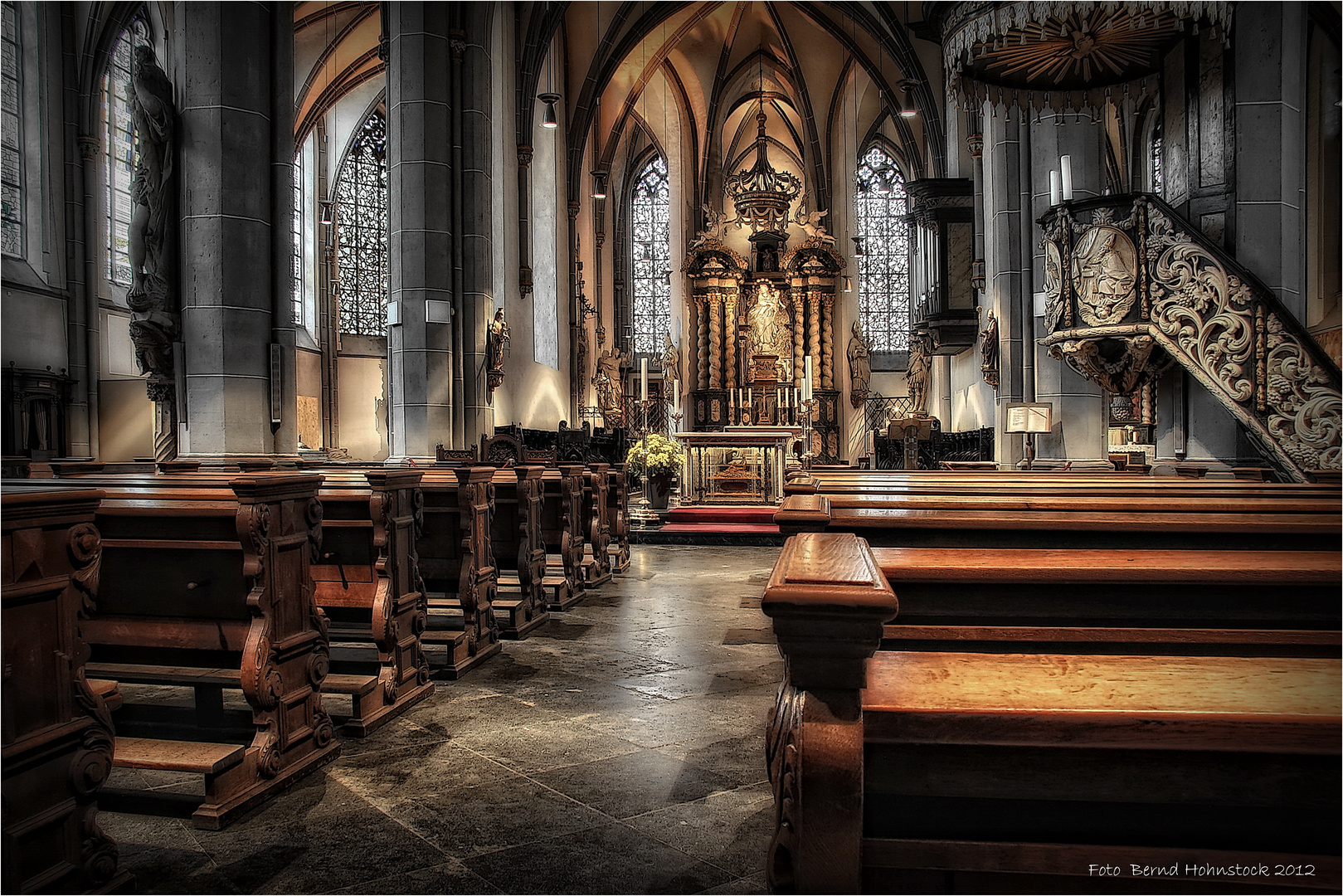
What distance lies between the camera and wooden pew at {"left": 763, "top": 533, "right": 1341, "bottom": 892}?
1155mm

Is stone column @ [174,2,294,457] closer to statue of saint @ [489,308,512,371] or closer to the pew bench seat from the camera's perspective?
statue of saint @ [489,308,512,371]

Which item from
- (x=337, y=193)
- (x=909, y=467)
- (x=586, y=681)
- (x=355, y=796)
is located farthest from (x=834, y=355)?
(x=355, y=796)

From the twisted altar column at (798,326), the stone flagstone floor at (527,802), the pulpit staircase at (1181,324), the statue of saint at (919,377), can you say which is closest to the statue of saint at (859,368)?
the twisted altar column at (798,326)

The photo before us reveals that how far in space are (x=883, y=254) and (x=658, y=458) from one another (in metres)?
15.8

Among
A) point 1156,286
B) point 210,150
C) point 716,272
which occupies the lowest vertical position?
point 1156,286

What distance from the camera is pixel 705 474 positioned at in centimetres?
1399

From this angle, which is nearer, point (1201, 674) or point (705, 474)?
point (1201, 674)

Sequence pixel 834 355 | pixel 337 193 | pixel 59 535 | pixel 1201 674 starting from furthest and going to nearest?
pixel 834 355 < pixel 337 193 < pixel 59 535 < pixel 1201 674

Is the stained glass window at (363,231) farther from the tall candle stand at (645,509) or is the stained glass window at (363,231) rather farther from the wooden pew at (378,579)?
the wooden pew at (378,579)

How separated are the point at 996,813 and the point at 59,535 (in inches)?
98.7

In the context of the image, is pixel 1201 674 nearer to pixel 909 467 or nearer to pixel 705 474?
pixel 705 474

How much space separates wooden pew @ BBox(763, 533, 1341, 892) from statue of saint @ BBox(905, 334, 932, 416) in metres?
17.5

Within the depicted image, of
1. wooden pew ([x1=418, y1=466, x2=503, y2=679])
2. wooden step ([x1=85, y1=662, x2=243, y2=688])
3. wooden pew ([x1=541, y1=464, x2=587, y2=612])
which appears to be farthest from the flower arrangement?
wooden step ([x1=85, y1=662, x2=243, y2=688])

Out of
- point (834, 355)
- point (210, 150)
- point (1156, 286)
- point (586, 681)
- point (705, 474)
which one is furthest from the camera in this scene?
point (834, 355)
